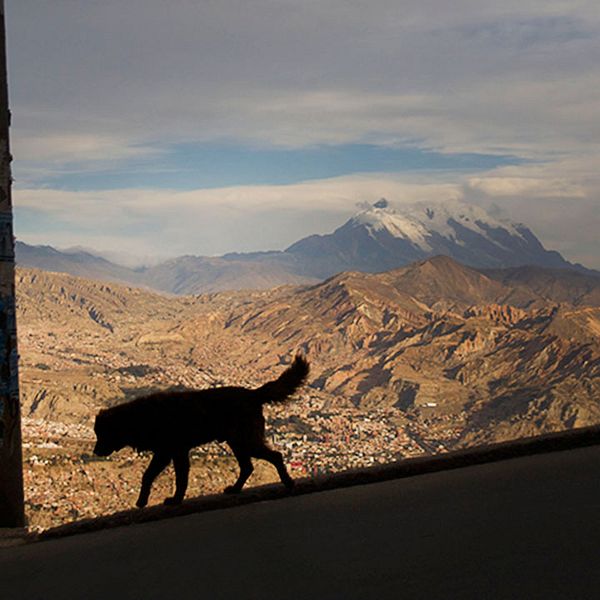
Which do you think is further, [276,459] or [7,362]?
[7,362]

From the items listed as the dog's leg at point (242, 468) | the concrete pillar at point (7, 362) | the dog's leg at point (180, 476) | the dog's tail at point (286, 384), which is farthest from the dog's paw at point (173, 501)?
the concrete pillar at point (7, 362)

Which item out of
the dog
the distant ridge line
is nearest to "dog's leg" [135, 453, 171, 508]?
the dog

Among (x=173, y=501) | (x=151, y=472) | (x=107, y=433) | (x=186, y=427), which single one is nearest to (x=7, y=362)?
(x=107, y=433)

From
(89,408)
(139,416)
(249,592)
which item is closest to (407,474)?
(139,416)

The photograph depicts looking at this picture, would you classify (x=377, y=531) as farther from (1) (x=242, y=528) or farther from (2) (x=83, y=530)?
(2) (x=83, y=530)

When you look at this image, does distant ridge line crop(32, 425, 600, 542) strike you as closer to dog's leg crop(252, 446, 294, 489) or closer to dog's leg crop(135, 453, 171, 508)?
dog's leg crop(252, 446, 294, 489)

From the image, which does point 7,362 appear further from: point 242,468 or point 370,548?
point 370,548
